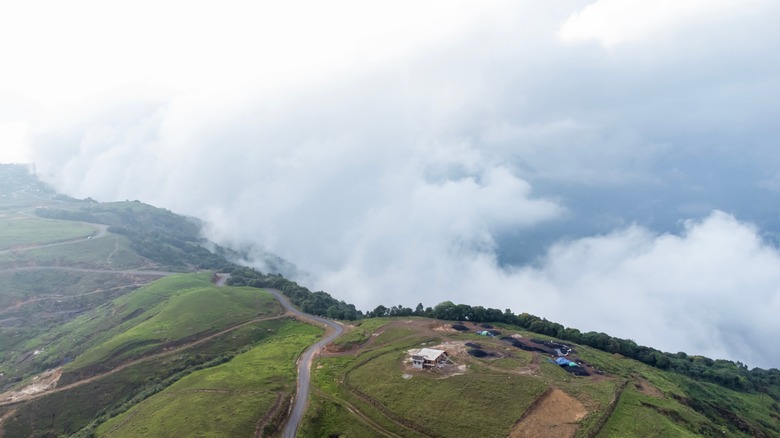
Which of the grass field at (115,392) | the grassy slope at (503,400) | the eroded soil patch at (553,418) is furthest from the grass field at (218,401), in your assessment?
the eroded soil patch at (553,418)

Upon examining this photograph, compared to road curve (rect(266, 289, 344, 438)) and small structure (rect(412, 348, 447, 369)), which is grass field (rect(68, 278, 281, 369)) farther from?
small structure (rect(412, 348, 447, 369))

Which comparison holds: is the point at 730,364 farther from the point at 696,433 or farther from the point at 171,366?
the point at 171,366

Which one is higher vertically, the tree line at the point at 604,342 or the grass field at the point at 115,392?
the tree line at the point at 604,342

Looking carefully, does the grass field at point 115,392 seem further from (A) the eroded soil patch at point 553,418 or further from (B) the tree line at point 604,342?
(A) the eroded soil patch at point 553,418

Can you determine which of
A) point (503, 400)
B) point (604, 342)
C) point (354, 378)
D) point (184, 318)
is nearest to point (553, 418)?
point (503, 400)

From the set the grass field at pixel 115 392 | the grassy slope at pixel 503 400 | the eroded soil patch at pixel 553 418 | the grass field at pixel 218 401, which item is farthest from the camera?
the grass field at pixel 115 392

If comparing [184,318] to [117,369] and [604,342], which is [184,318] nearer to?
[117,369]
